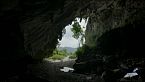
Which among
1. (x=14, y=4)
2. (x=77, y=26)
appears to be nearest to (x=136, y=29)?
(x=77, y=26)

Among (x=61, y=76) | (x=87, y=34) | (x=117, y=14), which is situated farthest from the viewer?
(x=87, y=34)

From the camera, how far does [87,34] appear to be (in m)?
47.6

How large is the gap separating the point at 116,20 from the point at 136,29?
265 cm

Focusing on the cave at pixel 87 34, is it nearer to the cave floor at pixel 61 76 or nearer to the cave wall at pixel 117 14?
the cave wall at pixel 117 14

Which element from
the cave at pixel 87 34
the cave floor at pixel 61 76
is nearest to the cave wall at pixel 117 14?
the cave at pixel 87 34

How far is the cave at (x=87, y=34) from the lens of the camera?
1733cm

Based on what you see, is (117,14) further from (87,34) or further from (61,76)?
(87,34)

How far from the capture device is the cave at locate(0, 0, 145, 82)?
17328 millimetres

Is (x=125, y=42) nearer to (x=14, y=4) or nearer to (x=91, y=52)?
(x=91, y=52)

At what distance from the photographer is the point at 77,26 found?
4444 cm

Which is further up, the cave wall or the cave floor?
the cave wall

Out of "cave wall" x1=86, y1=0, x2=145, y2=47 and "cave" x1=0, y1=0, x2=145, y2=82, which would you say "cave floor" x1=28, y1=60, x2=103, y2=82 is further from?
"cave wall" x1=86, y1=0, x2=145, y2=47

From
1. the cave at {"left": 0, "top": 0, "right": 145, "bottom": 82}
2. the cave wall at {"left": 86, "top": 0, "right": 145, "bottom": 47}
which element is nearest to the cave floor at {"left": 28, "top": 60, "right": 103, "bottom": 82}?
the cave at {"left": 0, "top": 0, "right": 145, "bottom": 82}

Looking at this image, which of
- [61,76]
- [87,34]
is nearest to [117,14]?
[61,76]
